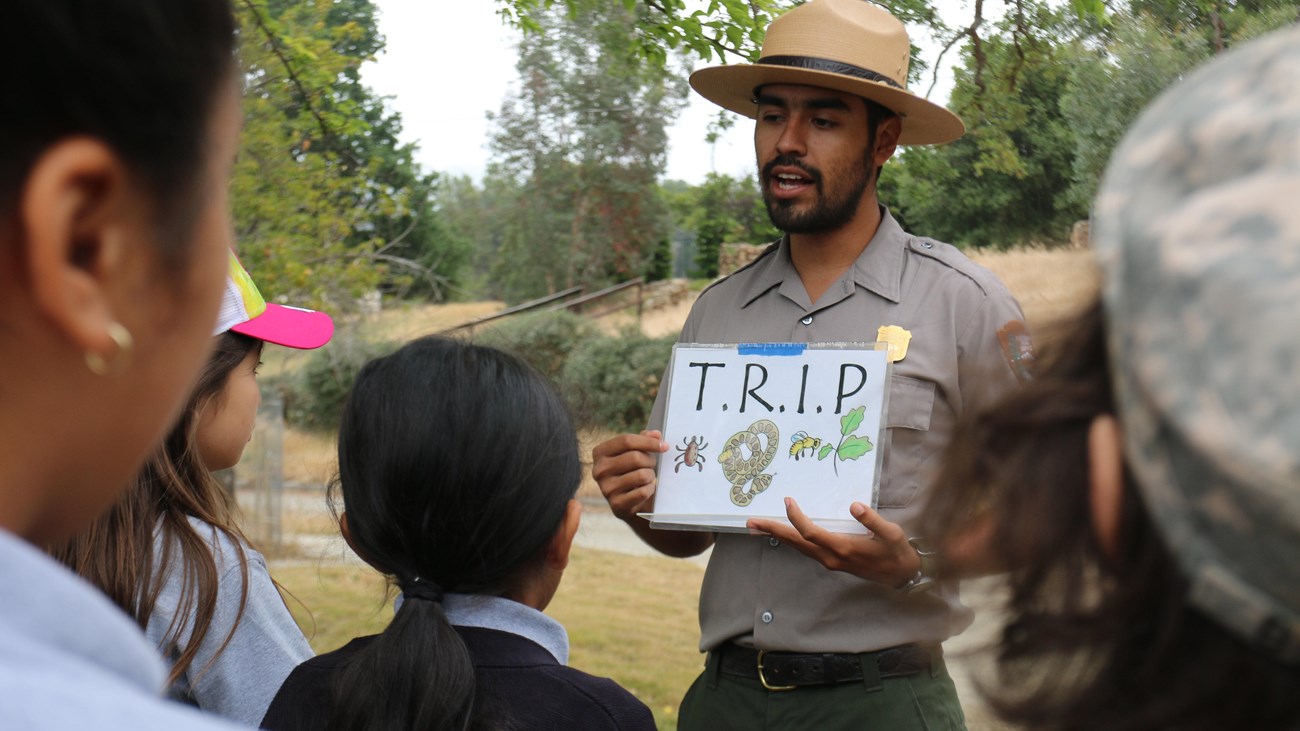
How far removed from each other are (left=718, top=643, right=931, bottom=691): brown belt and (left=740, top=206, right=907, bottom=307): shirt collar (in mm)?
890

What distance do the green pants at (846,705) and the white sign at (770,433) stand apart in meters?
0.43

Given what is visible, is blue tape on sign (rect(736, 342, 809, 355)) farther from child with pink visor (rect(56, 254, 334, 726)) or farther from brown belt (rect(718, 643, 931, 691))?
child with pink visor (rect(56, 254, 334, 726))

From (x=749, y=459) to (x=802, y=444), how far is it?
0.14 meters

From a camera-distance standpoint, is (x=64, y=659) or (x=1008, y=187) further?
(x=1008, y=187)

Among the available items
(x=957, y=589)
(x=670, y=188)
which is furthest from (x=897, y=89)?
(x=670, y=188)

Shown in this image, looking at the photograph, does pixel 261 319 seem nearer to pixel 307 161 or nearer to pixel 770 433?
pixel 770 433

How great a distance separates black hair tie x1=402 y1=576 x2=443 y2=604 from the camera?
6.35ft

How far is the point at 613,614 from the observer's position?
8805 mm

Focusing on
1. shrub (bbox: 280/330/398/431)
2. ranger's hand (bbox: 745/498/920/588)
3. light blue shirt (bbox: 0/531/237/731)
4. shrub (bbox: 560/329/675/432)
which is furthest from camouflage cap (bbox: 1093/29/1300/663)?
shrub (bbox: 280/330/398/431)

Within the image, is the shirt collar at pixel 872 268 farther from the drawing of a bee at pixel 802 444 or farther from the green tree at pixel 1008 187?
the green tree at pixel 1008 187

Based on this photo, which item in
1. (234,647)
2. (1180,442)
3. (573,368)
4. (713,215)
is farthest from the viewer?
(713,215)

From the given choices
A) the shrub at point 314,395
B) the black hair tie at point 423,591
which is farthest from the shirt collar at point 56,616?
the shrub at point 314,395

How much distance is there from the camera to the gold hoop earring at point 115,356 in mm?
693

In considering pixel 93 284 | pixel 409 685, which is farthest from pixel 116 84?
pixel 409 685
